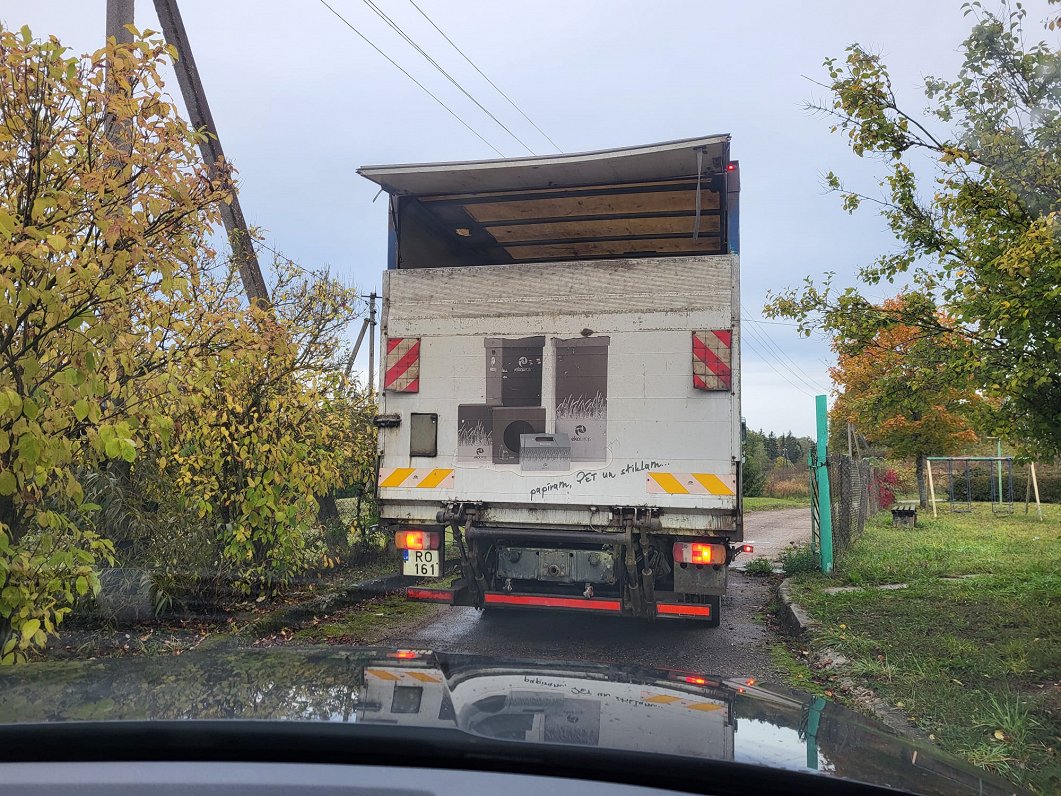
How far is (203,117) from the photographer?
26.9 feet

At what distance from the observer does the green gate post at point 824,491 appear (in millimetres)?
9430

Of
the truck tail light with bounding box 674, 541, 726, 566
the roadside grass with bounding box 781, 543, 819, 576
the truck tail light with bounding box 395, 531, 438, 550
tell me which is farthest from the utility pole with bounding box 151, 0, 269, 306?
the roadside grass with bounding box 781, 543, 819, 576

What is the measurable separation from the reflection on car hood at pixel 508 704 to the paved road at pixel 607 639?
3385 mm

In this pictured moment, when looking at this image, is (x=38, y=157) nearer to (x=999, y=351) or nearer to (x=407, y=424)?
(x=407, y=424)

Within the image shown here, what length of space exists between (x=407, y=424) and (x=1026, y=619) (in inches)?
209

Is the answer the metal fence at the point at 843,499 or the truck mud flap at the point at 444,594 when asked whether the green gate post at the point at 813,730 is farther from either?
the metal fence at the point at 843,499

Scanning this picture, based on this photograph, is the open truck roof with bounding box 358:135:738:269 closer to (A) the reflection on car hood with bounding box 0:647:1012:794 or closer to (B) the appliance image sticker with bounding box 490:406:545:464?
(B) the appliance image sticker with bounding box 490:406:545:464

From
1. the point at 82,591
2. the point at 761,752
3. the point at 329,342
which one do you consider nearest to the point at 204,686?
the point at 761,752

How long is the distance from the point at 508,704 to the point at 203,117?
26.0 ft

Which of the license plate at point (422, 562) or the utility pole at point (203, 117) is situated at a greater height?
the utility pole at point (203, 117)

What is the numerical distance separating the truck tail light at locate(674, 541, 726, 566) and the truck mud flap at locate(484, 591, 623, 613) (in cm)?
63

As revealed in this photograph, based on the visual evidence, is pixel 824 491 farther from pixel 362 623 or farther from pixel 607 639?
pixel 362 623

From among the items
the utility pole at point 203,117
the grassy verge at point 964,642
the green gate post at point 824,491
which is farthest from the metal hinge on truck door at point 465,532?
the green gate post at point 824,491

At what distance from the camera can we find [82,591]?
11.2 feet
